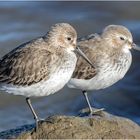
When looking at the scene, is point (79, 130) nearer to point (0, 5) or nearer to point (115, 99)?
point (115, 99)

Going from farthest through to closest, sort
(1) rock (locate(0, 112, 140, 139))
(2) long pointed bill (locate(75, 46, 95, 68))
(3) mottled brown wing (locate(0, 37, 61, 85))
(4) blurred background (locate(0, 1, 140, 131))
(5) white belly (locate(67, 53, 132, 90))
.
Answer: (4) blurred background (locate(0, 1, 140, 131)) < (5) white belly (locate(67, 53, 132, 90)) < (2) long pointed bill (locate(75, 46, 95, 68)) < (3) mottled brown wing (locate(0, 37, 61, 85)) < (1) rock (locate(0, 112, 140, 139))

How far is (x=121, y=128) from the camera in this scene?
29.0 feet

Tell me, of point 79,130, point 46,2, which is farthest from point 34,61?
point 46,2

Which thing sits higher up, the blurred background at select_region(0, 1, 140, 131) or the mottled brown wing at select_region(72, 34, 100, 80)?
the mottled brown wing at select_region(72, 34, 100, 80)

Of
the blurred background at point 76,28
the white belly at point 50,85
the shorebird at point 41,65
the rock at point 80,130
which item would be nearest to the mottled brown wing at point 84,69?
the shorebird at point 41,65

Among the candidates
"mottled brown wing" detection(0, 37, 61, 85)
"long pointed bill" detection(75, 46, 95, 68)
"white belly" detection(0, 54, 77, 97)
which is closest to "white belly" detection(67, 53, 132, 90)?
"long pointed bill" detection(75, 46, 95, 68)

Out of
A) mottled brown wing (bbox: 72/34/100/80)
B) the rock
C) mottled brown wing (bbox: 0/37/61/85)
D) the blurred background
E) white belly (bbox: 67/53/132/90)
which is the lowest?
the blurred background

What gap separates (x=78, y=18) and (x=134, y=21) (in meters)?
1.37

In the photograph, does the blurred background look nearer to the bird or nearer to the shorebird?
the bird

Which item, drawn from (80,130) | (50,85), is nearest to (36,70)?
(50,85)

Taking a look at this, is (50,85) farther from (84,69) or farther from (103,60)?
(103,60)

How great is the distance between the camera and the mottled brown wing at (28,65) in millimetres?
9023

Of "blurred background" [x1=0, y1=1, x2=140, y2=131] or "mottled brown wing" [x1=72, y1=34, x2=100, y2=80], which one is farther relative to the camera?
"blurred background" [x1=0, y1=1, x2=140, y2=131]

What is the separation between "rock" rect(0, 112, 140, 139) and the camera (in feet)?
28.0
